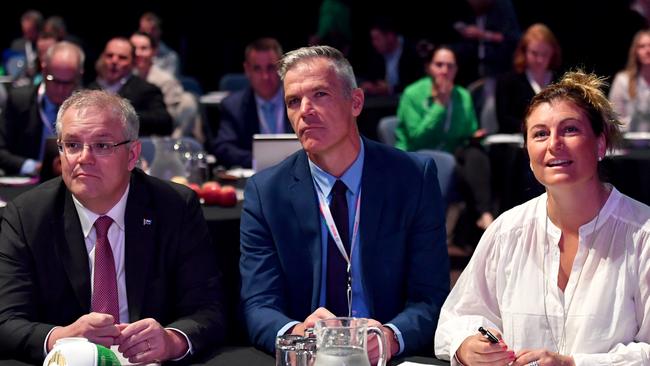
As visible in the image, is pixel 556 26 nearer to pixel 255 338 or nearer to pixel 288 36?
pixel 288 36

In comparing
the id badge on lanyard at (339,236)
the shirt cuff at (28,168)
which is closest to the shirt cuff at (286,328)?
the id badge on lanyard at (339,236)

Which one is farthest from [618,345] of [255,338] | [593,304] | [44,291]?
[44,291]

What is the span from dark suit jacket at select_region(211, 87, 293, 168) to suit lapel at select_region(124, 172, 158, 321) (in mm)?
3679

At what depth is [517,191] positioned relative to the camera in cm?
690

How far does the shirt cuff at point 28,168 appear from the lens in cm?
585

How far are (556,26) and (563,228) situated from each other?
9545 mm

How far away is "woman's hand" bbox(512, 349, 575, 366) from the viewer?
234 centimetres

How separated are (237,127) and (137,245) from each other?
3942 mm

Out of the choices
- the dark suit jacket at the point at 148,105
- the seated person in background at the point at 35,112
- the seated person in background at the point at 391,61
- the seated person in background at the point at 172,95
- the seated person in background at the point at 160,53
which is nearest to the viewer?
the seated person in background at the point at 35,112

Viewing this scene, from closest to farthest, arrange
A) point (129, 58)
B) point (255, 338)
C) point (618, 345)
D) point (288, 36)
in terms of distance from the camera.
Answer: point (618, 345) → point (255, 338) → point (129, 58) → point (288, 36)

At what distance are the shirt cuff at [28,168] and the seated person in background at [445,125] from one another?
9.00ft

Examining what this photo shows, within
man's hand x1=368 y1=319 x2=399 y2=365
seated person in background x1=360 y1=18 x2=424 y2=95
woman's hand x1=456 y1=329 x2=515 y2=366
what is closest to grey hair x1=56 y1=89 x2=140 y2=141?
man's hand x1=368 y1=319 x2=399 y2=365

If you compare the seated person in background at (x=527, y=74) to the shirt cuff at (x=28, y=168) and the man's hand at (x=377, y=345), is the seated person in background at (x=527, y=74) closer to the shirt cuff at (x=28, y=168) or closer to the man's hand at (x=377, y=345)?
the shirt cuff at (x=28, y=168)

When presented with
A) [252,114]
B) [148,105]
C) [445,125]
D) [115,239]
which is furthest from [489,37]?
[115,239]
